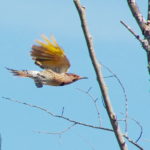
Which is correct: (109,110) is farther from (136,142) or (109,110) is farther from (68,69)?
(68,69)

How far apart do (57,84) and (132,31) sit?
7.37 ft

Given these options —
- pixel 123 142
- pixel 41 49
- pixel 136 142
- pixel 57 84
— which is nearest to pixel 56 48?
pixel 41 49

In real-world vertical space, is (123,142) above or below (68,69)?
below

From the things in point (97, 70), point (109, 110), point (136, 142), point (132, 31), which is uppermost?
point (132, 31)

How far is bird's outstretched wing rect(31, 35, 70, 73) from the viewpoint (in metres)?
4.91

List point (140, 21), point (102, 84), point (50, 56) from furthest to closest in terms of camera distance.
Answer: point (50, 56), point (140, 21), point (102, 84)

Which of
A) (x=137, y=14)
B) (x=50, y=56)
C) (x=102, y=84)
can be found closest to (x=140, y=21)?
(x=137, y=14)

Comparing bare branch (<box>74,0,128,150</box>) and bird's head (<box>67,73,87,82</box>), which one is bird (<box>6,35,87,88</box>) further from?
bare branch (<box>74,0,128,150</box>)

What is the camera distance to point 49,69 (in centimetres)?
588

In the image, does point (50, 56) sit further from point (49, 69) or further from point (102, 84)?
point (102, 84)

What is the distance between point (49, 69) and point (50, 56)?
1.10ft

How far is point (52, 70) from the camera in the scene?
19.6 ft

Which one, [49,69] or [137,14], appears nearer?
[137,14]

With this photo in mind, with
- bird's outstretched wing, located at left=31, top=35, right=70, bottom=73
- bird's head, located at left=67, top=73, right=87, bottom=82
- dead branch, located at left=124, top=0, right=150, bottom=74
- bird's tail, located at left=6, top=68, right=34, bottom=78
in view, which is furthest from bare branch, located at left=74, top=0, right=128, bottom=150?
bird's head, located at left=67, top=73, right=87, bottom=82
